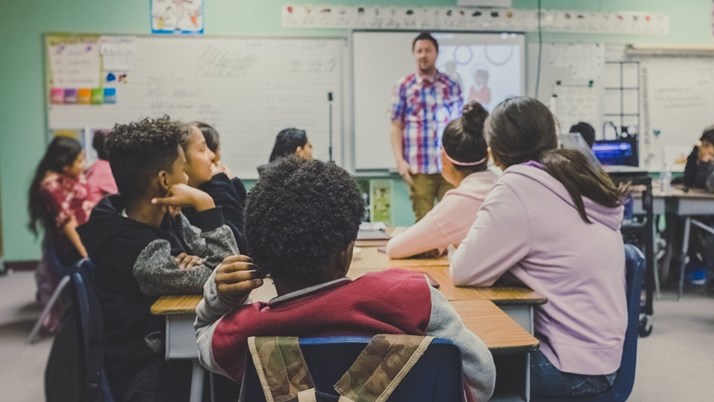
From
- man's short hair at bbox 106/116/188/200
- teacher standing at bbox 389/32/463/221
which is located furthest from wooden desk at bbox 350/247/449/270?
teacher standing at bbox 389/32/463/221

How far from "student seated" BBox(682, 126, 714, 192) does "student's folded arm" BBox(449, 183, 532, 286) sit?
3.62 metres

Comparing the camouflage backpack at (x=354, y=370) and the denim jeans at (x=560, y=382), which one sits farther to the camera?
the denim jeans at (x=560, y=382)

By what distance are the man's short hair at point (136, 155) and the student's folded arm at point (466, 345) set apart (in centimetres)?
105

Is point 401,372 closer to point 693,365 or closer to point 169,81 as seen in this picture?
point 693,365

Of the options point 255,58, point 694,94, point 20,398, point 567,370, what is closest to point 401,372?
point 567,370

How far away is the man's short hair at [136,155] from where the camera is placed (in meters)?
1.86

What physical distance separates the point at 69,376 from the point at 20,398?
149cm

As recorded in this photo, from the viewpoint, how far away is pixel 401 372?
96 cm

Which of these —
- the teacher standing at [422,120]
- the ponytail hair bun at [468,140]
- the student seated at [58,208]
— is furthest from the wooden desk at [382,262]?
the teacher standing at [422,120]

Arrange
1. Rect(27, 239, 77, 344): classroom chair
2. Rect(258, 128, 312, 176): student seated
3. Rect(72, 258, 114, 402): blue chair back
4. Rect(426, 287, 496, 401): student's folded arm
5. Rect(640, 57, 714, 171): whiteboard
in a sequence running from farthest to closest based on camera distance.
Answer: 1. Rect(640, 57, 714, 171): whiteboard
2. Rect(27, 239, 77, 344): classroom chair
3. Rect(258, 128, 312, 176): student seated
4. Rect(72, 258, 114, 402): blue chair back
5. Rect(426, 287, 496, 401): student's folded arm

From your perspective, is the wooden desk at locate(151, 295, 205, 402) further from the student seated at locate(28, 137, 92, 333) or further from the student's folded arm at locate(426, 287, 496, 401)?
the student seated at locate(28, 137, 92, 333)

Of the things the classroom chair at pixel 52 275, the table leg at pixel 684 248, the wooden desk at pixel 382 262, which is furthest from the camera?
the table leg at pixel 684 248

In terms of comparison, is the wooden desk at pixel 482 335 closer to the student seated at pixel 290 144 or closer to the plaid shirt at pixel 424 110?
the student seated at pixel 290 144

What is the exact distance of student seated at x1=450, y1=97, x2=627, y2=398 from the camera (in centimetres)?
174
